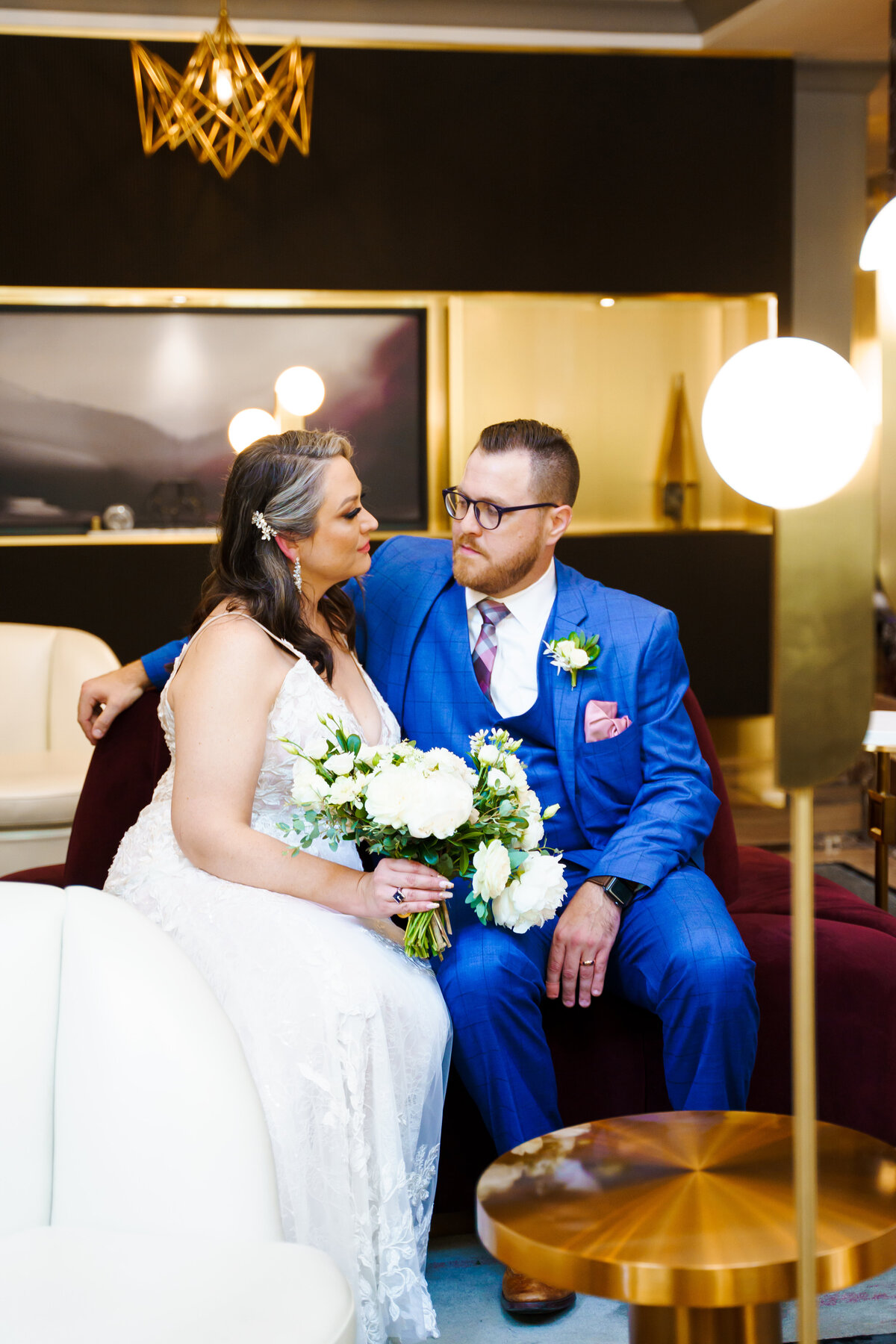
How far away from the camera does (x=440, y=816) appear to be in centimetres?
178

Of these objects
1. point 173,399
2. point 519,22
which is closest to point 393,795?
point 173,399

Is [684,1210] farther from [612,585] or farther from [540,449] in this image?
[612,585]

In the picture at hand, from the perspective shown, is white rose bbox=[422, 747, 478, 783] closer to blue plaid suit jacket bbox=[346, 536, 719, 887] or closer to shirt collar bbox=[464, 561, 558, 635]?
blue plaid suit jacket bbox=[346, 536, 719, 887]

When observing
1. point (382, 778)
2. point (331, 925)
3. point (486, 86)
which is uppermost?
point (486, 86)

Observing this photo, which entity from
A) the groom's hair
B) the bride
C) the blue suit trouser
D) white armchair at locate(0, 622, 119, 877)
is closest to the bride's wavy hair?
the bride

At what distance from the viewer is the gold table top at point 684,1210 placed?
120cm

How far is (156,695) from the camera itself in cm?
249

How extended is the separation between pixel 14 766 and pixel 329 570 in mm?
1740

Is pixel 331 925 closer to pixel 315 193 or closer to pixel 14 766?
pixel 14 766

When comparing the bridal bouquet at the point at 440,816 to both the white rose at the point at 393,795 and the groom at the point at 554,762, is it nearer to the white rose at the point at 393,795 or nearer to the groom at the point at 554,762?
the white rose at the point at 393,795

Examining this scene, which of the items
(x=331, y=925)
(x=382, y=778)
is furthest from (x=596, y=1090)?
(x=382, y=778)

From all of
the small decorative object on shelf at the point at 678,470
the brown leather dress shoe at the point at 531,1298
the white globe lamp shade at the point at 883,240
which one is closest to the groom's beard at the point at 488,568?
the brown leather dress shoe at the point at 531,1298

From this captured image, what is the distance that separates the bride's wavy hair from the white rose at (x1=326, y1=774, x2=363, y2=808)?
1.57 ft

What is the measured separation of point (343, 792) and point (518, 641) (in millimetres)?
792
